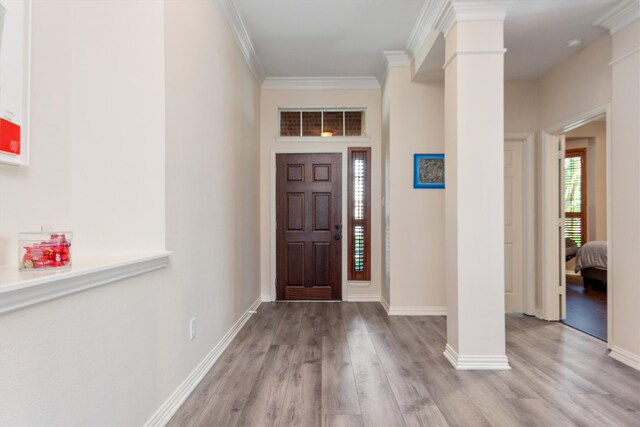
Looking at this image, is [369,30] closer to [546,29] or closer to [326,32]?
[326,32]

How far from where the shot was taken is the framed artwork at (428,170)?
3.92 metres

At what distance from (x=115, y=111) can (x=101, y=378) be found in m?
1.22

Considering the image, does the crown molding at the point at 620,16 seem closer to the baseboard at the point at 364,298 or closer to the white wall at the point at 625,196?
the white wall at the point at 625,196

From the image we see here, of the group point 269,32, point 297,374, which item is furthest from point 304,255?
point 269,32

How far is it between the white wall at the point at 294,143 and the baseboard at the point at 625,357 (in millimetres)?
2400

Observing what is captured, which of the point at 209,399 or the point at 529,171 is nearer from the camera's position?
the point at 209,399

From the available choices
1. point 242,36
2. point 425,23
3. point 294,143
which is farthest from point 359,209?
point 242,36

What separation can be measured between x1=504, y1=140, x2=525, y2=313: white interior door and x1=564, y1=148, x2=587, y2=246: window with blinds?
11.2 feet

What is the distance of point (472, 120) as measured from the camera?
2.54m

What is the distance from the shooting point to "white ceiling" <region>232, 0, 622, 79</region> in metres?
2.80

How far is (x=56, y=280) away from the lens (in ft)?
3.57

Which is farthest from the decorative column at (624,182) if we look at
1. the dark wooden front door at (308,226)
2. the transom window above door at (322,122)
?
the dark wooden front door at (308,226)

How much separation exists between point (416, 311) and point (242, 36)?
3328mm

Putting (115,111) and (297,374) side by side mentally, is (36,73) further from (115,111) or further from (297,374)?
(297,374)
